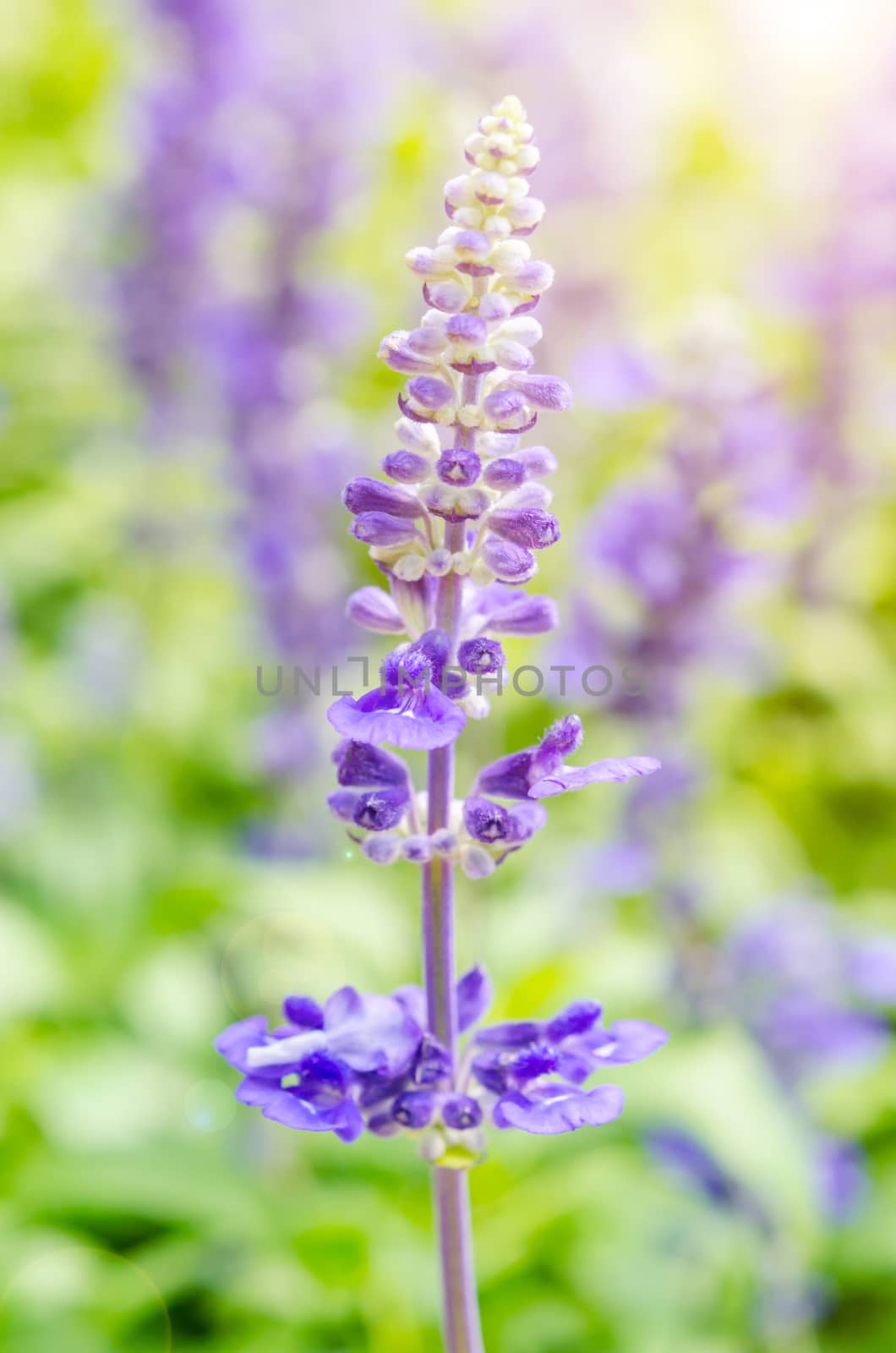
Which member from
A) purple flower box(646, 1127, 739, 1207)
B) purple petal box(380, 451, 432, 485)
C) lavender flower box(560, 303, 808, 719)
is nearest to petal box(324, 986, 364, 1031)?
purple petal box(380, 451, 432, 485)

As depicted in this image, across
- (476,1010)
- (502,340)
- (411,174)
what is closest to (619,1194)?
(476,1010)

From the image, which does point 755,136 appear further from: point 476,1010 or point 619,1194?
point 476,1010

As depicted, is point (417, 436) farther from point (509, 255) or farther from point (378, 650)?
point (378, 650)

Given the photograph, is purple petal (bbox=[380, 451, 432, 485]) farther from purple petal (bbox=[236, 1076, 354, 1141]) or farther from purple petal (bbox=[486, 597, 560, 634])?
purple petal (bbox=[236, 1076, 354, 1141])

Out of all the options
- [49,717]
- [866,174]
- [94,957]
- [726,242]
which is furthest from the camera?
[726,242]

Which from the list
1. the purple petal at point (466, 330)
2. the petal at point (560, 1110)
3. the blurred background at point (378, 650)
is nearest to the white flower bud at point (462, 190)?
the purple petal at point (466, 330)

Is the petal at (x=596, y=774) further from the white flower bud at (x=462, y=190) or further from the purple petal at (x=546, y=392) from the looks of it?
the white flower bud at (x=462, y=190)

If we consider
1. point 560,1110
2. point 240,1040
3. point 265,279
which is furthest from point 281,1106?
point 265,279
